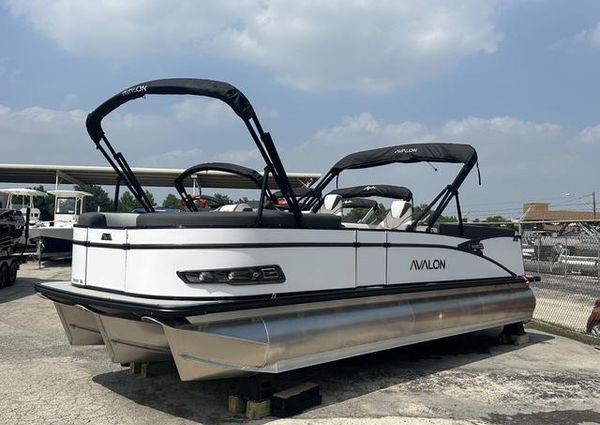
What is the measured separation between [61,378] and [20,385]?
374 mm

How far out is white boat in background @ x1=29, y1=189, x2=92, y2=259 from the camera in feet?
63.3

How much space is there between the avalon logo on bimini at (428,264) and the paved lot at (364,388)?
1.08m

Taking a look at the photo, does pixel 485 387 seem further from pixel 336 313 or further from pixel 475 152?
pixel 475 152

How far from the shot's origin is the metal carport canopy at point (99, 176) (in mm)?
23688

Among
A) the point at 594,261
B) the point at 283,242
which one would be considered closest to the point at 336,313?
the point at 283,242

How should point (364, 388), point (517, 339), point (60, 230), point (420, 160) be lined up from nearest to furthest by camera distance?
point (364, 388) < point (420, 160) < point (517, 339) < point (60, 230)

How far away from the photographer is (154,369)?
17.7 feet

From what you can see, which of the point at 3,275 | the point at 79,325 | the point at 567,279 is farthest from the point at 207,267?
the point at 567,279

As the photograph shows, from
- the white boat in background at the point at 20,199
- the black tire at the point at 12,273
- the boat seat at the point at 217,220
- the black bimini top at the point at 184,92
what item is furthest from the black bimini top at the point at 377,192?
the white boat in background at the point at 20,199

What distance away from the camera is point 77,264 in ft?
16.2

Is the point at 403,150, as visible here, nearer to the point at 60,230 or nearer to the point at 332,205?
the point at 332,205

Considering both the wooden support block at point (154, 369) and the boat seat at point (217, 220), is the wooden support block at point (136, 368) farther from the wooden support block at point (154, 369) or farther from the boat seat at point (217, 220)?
the boat seat at point (217, 220)

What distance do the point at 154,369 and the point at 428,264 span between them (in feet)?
9.64

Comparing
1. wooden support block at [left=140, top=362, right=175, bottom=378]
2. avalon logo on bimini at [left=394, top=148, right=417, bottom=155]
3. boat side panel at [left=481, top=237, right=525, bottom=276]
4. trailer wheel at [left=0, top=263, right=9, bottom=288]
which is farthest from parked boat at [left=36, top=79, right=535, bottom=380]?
trailer wheel at [left=0, top=263, right=9, bottom=288]
